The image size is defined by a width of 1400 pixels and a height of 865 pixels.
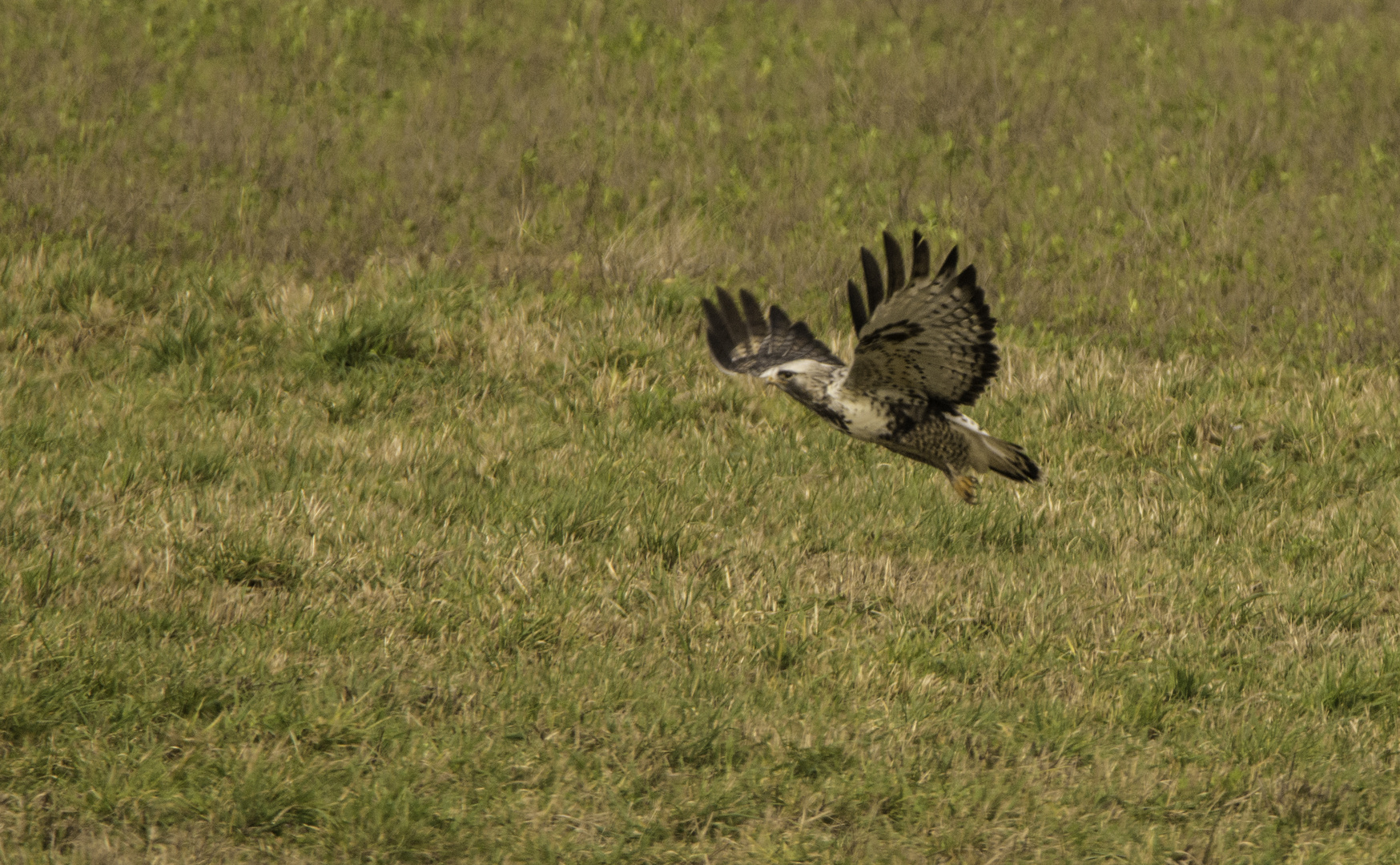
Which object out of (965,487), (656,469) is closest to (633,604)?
(656,469)

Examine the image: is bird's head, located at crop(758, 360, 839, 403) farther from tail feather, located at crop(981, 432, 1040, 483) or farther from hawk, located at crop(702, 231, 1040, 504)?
tail feather, located at crop(981, 432, 1040, 483)

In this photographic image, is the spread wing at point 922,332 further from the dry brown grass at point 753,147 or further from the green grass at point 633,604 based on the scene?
the dry brown grass at point 753,147

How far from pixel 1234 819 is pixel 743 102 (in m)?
10.5

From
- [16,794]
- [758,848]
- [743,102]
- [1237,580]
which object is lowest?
[16,794]

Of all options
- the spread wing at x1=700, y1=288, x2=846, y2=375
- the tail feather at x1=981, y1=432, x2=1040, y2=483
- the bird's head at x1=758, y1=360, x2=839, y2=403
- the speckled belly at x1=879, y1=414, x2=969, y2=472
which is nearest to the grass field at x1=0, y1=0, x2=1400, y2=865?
the tail feather at x1=981, y1=432, x2=1040, y2=483

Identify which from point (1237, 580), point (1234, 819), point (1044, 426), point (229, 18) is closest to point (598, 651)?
point (1234, 819)

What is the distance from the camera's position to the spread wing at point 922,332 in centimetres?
518

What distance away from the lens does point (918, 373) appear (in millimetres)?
5789

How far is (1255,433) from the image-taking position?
7660 mm

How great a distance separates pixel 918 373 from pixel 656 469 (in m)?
1.58

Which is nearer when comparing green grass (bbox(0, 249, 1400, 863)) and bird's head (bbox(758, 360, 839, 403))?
green grass (bbox(0, 249, 1400, 863))

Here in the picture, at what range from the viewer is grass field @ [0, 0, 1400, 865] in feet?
13.9

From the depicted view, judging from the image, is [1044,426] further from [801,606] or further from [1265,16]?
[1265,16]

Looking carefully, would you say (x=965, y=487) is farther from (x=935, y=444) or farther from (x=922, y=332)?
(x=922, y=332)
